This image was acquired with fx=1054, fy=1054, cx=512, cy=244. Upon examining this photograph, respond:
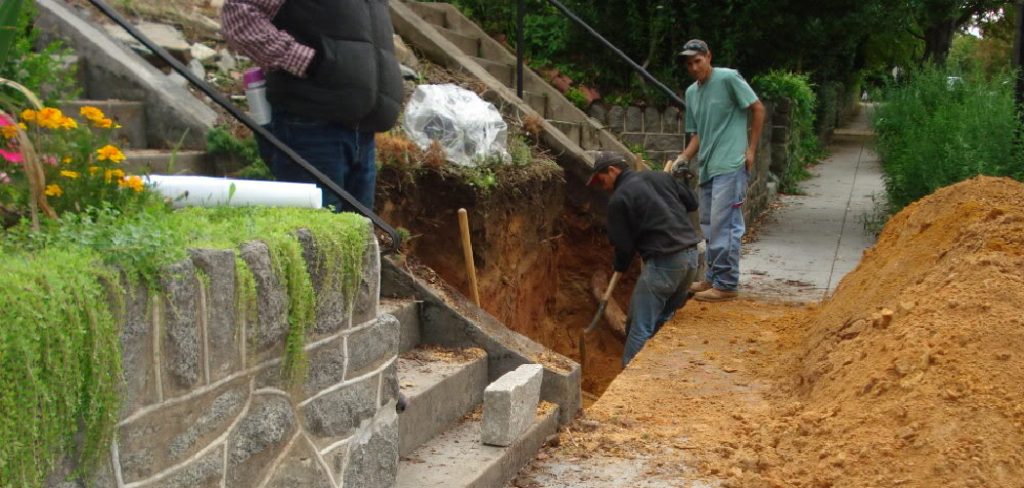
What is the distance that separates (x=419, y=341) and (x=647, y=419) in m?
1.18

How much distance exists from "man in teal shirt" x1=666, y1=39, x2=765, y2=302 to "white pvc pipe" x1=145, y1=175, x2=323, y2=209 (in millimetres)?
4617

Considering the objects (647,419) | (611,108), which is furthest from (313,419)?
(611,108)

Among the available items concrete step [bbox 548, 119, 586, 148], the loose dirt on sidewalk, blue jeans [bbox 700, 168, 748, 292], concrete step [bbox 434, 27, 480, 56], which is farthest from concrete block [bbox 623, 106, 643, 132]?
the loose dirt on sidewalk

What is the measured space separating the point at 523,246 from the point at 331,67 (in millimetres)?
3965

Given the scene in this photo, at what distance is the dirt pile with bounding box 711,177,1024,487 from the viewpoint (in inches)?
155

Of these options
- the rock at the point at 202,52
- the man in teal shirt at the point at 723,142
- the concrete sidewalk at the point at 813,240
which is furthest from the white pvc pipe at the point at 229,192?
the concrete sidewalk at the point at 813,240

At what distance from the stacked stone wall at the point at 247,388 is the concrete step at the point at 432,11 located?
647 centimetres

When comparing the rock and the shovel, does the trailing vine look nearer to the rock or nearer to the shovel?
the rock

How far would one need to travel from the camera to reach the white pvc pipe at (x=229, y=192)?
3047mm

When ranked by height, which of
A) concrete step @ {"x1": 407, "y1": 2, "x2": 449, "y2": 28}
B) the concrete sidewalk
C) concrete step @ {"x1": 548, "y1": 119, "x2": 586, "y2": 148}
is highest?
concrete step @ {"x1": 407, "y1": 2, "x2": 449, "y2": 28}

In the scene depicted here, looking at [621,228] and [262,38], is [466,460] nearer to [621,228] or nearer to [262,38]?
[262,38]

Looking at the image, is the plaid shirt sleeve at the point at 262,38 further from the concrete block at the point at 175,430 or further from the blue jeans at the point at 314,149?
the concrete block at the point at 175,430

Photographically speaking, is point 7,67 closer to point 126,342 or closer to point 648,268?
point 126,342

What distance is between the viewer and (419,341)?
486 cm
